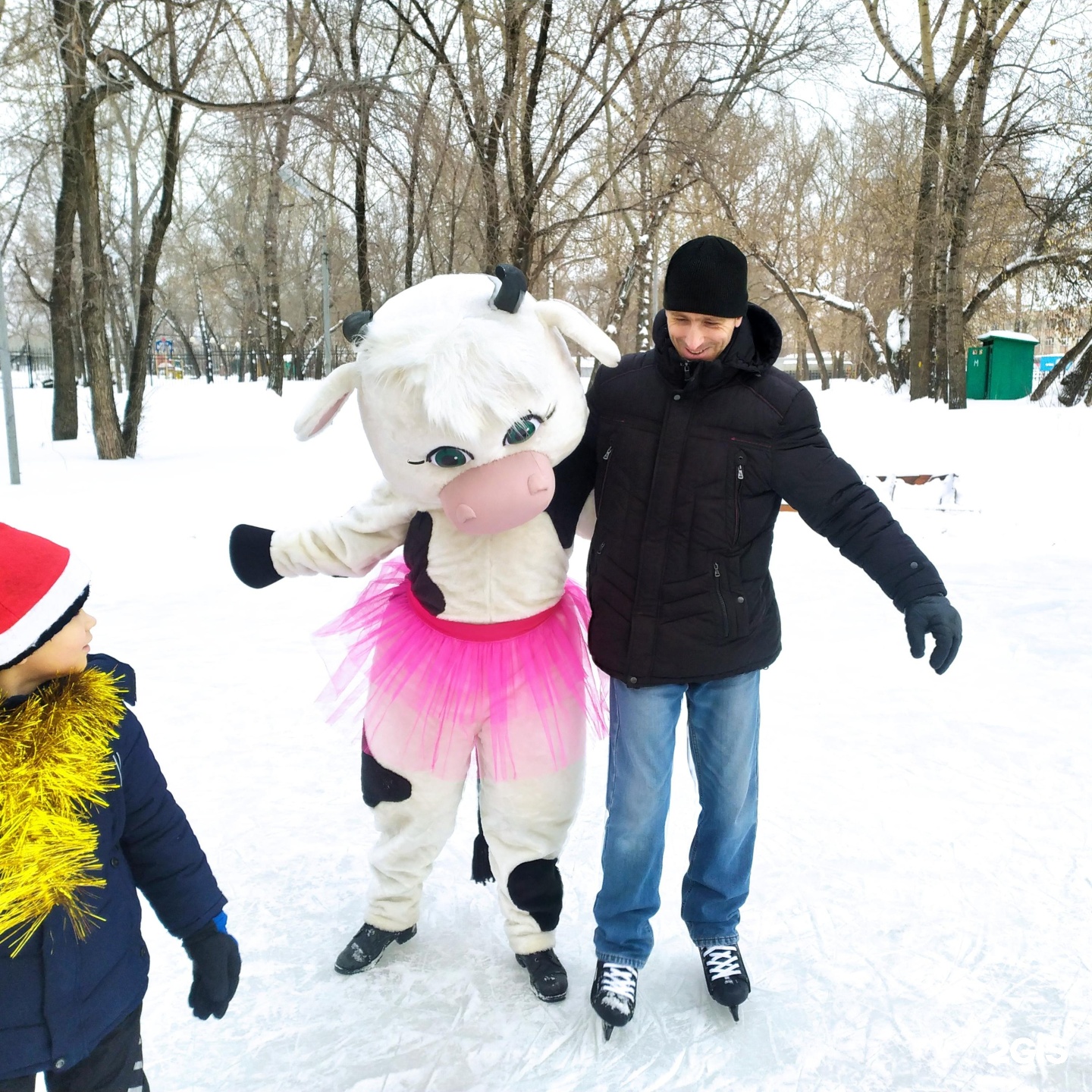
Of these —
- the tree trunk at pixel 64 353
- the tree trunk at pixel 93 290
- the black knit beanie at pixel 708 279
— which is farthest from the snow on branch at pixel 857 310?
the black knit beanie at pixel 708 279

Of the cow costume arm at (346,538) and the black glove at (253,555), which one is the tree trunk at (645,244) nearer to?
the cow costume arm at (346,538)

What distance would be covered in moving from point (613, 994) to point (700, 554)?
0.95 meters

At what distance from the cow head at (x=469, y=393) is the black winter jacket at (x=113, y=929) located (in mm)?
680

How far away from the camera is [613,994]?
2045mm

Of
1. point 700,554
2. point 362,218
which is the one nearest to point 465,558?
point 700,554

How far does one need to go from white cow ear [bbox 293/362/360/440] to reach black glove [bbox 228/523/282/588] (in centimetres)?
26

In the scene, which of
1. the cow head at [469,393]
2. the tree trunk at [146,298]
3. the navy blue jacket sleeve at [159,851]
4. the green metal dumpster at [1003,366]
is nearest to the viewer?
the navy blue jacket sleeve at [159,851]

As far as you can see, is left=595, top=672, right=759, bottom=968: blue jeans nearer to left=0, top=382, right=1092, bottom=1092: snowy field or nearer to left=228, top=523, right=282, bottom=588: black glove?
left=0, top=382, right=1092, bottom=1092: snowy field

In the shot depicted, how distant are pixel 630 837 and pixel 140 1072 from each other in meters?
1.01

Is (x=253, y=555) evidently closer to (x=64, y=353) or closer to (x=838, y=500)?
(x=838, y=500)

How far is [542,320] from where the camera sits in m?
1.98

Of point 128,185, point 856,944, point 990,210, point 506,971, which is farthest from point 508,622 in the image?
point 128,185

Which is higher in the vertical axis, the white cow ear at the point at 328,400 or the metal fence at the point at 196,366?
the metal fence at the point at 196,366

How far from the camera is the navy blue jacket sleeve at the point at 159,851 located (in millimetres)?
1441
